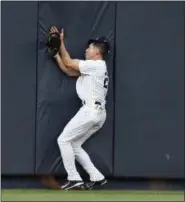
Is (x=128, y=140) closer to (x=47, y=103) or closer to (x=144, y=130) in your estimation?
(x=144, y=130)

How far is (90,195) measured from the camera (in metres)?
9.57

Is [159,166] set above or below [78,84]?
below

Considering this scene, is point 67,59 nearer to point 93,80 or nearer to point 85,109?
point 93,80

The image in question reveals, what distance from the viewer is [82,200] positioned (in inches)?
360

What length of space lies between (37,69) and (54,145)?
933 millimetres

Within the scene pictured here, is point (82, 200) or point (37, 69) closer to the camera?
point (82, 200)

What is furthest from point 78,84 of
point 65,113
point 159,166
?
point 159,166

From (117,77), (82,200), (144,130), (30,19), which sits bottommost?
(82,200)

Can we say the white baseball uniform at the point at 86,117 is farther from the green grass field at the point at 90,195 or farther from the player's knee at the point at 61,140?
the green grass field at the point at 90,195

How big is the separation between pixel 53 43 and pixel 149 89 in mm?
1285

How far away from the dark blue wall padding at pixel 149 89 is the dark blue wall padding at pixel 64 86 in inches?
5.2

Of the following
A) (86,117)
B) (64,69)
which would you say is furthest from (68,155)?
(64,69)

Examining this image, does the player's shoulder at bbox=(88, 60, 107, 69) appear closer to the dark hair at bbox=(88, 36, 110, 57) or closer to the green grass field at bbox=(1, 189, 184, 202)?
the dark hair at bbox=(88, 36, 110, 57)

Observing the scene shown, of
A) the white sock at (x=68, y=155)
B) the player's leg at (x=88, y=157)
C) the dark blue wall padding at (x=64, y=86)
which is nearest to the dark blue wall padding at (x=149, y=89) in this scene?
the dark blue wall padding at (x=64, y=86)
